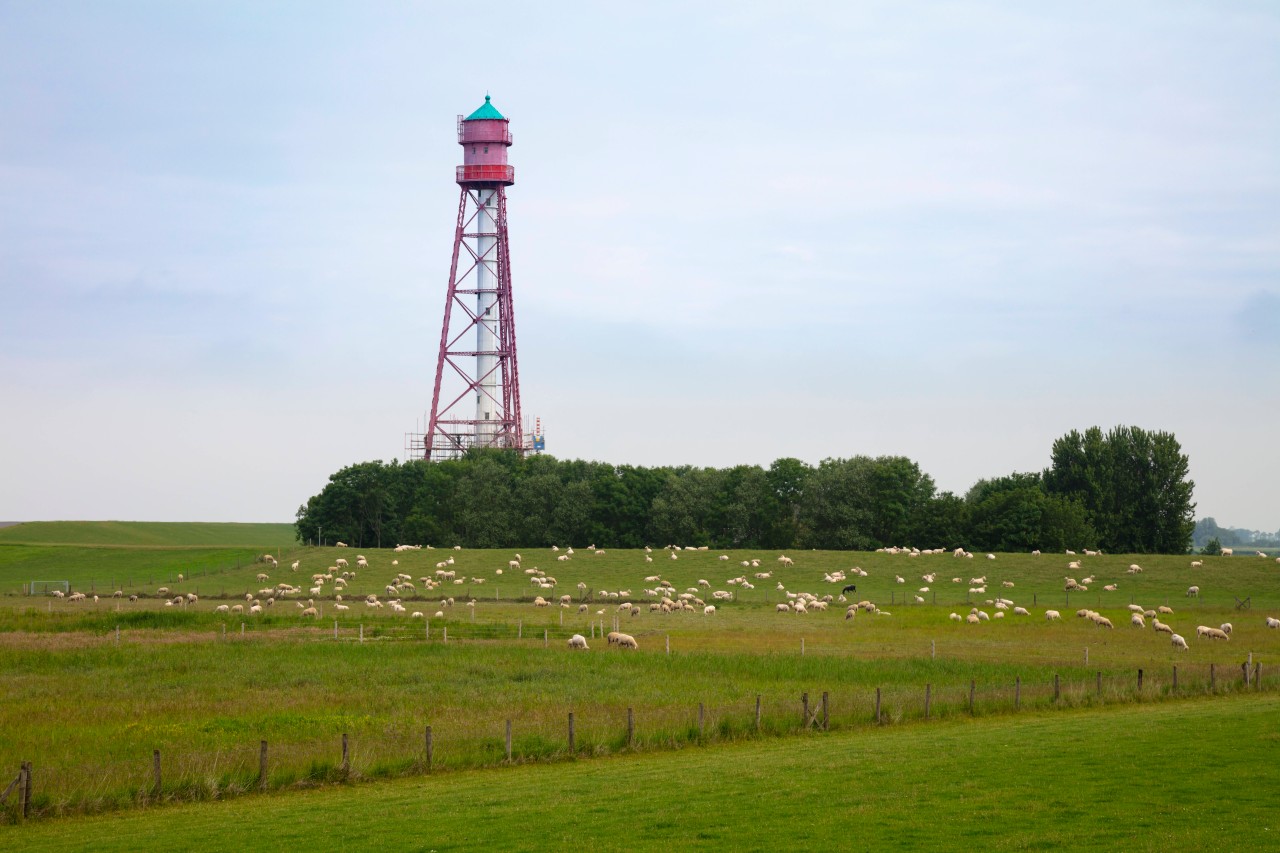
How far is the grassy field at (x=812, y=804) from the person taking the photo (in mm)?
20547

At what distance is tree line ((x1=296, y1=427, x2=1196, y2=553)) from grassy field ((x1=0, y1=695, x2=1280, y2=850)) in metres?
92.0

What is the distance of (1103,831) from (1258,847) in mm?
2439

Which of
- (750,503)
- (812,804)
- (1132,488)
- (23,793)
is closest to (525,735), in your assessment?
(812,804)

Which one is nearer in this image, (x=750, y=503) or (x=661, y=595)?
(x=661, y=595)

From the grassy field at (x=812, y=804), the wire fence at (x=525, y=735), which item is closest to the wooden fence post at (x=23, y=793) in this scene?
the wire fence at (x=525, y=735)

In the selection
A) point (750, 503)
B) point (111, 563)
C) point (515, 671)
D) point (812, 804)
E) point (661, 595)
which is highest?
point (750, 503)

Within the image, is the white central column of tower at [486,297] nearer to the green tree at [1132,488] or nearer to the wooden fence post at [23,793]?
the green tree at [1132,488]

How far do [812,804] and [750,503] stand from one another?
344 ft

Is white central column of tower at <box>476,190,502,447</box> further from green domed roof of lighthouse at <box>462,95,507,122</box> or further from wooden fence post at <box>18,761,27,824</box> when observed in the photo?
wooden fence post at <box>18,761,27,824</box>

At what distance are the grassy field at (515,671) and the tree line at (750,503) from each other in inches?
1224

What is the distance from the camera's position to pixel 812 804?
23438 millimetres

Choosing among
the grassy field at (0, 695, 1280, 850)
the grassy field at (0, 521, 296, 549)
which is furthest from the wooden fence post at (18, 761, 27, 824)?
the grassy field at (0, 521, 296, 549)

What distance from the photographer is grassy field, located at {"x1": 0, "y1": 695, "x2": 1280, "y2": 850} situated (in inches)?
809

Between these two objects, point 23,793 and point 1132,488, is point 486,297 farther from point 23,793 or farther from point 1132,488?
point 23,793
